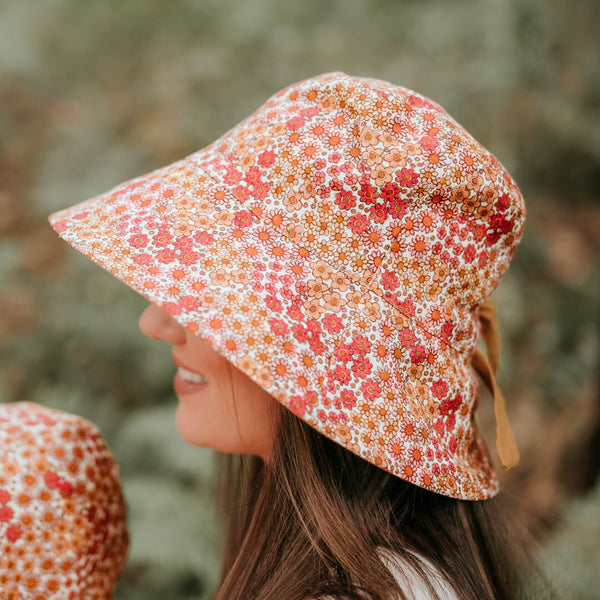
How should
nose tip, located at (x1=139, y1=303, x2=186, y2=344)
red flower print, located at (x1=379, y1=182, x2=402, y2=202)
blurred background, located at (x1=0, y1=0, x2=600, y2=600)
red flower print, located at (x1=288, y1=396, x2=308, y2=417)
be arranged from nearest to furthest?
red flower print, located at (x1=288, y1=396, x2=308, y2=417) → red flower print, located at (x1=379, y1=182, x2=402, y2=202) → nose tip, located at (x1=139, y1=303, x2=186, y2=344) → blurred background, located at (x1=0, y1=0, x2=600, y2=600)

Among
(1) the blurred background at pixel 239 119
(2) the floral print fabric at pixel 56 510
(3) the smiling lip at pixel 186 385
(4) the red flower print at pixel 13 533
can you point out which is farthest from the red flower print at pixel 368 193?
(1) the blurred background at pixel 239 119

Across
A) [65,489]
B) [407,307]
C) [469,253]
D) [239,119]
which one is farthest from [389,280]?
[239,119]

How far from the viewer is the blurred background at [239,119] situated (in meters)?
2.19

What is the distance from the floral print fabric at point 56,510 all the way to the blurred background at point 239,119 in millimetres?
1033

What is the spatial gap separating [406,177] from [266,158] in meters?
0.23

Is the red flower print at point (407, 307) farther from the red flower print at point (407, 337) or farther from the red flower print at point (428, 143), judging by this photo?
the red flower print at point (428, 143)

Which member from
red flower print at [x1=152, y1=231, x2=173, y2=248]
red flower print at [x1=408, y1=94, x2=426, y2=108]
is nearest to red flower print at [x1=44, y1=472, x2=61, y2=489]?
red flower print at [x1=152, y1=231, x2=173, y2=248]

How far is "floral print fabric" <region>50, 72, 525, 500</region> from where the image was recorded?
0.87m

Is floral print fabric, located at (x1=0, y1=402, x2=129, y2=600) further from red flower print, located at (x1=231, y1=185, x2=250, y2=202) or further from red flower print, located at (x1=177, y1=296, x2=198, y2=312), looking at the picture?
red flower print, located at (x1=231, y1=185, x2=250, y2=202)

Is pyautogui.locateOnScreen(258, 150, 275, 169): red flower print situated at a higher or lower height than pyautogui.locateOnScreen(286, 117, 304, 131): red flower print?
lower

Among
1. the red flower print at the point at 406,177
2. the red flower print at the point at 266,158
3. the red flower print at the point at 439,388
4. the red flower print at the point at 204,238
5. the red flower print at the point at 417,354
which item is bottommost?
the red flower print at the point at 439,388

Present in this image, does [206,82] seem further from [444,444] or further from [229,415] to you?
[444,444]

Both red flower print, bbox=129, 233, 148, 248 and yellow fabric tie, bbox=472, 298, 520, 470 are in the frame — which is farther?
yellow fabric tie, bbox=472, 298, 520, 470

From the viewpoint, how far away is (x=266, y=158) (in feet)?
3.20
